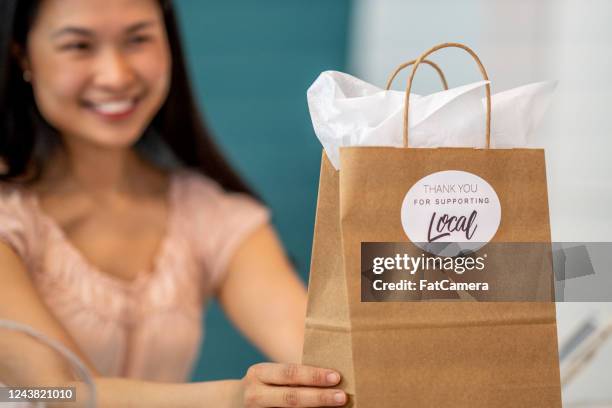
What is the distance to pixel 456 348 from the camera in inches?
34.2

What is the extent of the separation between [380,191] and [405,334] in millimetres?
155

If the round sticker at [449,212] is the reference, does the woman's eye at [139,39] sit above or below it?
above

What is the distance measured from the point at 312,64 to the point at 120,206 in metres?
1.20

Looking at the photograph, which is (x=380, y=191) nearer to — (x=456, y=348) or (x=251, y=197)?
(x=456, y=348)

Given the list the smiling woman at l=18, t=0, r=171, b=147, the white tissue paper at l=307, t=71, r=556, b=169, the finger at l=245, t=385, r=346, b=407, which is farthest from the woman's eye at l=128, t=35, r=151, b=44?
the finger at l=245, t=385, r=346, b=407

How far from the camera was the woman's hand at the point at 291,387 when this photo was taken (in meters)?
0.88

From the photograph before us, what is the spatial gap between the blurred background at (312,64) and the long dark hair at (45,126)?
828 millimetres

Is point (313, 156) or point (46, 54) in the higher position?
point (313, 156)

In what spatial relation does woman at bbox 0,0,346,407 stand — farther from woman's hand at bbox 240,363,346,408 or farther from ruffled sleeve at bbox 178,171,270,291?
woman's hand at bbox 240,363,346,408

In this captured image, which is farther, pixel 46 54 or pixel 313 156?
pixel 313 156

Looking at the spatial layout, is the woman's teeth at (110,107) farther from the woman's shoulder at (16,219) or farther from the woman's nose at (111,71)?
the woman's shoulder at (16,219)

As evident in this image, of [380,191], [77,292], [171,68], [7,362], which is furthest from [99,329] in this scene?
[380,191]

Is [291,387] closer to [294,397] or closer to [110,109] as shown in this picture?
[294,397]
